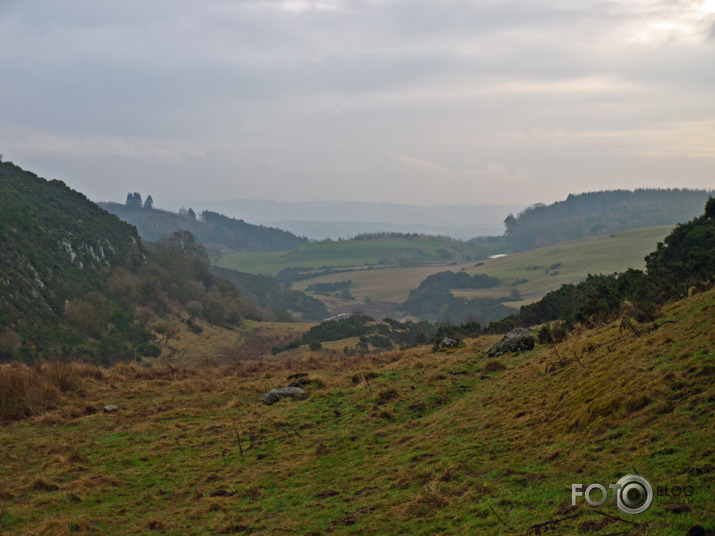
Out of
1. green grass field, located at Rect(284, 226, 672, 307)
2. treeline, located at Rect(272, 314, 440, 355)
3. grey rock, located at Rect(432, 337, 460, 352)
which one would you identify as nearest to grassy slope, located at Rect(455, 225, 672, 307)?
green grass field, located at Rect(284, 226, 672, 307)

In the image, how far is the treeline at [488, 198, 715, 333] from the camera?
55.2 ft

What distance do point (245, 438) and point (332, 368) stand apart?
31.7ft

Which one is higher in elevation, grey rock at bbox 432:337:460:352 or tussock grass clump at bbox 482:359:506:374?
tussock grass clump at bbox 482:359:506:374

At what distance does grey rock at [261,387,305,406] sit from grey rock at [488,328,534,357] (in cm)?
732

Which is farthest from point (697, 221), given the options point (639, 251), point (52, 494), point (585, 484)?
point (639, 251)

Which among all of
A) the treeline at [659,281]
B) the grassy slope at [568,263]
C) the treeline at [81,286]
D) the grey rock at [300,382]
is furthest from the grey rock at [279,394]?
the grassy slope at [568,263]

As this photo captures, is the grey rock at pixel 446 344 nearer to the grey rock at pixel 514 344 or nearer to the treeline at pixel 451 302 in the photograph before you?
the grey rock at pixel 514 344

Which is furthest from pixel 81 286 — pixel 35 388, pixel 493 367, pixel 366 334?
pixel 493 367

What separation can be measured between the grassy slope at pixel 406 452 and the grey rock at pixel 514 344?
2.29 m

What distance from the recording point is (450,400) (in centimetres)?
1562

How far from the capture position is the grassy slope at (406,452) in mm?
7691

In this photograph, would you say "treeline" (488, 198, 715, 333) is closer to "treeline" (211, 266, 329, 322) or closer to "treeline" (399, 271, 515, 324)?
"treeline" (399, 271, 515, 324)

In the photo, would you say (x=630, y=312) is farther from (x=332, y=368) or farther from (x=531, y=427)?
(x=332, y=368)

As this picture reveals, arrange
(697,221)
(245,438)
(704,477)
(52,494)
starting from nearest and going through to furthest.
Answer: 1. (704,477)
2. (52,494)
3. (245,438)
4. (697,221)
